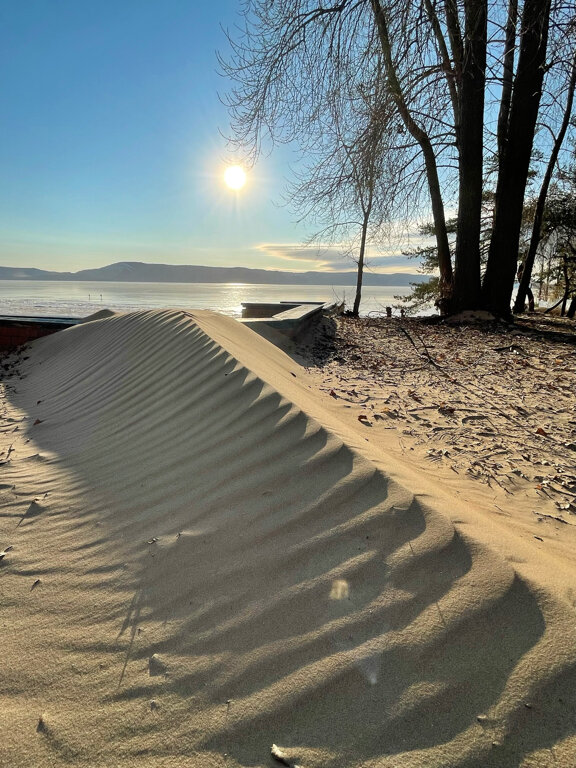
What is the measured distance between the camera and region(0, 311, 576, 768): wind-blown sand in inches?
39.1

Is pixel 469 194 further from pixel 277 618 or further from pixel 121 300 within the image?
pixel 121 300

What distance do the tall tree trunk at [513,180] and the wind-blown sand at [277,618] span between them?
27.8ft

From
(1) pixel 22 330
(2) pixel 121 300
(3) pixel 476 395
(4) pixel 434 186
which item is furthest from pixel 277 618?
(2) pixel 121 300

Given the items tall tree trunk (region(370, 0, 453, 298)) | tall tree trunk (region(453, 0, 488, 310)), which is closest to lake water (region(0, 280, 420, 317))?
tall tree trunk (region(370, 0, 453, 298))

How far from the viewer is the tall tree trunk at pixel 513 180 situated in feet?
27.4

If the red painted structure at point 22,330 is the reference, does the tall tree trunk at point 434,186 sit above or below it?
above

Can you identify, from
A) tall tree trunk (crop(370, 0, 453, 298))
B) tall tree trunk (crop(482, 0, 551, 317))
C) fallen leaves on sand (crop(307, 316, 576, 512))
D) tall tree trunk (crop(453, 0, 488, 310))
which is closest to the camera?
fallen leaves on sand (crop(307, 316, 576, 512))

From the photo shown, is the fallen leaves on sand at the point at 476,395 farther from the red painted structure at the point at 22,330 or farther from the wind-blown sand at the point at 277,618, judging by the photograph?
the red painted structure at the point at 22,330

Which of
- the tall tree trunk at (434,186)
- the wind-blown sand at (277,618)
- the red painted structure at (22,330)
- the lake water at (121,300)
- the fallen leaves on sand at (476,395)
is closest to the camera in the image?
the wind-blown sand at (277,618)

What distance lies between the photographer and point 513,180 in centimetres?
896

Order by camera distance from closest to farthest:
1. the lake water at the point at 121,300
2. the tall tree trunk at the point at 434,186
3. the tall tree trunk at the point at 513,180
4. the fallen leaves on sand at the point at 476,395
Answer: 1. the fallen leaves on sand at the point at 476,395
2. the tall tree trunk at the point at 513,180
3. the tall tree trunk at the point at 434,186
4. the lake water at the point at 121,300

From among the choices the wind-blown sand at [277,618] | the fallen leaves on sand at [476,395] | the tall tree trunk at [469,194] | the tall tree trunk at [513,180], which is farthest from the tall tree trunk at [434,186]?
the wind-blown sand at [277,618]

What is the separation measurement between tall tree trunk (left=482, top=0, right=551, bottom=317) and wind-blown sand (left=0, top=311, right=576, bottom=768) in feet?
27.8

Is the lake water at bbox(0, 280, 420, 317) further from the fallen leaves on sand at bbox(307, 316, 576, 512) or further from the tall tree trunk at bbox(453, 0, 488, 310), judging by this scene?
the fallen leaves on sand at bbox(307, 316, 576, 512)
